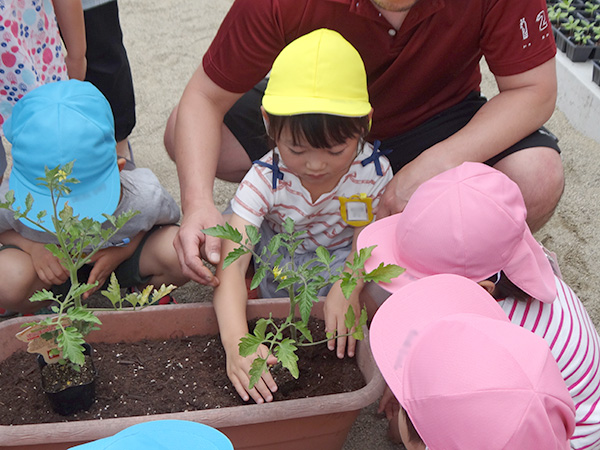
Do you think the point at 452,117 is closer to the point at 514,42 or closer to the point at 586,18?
the point at 514,42

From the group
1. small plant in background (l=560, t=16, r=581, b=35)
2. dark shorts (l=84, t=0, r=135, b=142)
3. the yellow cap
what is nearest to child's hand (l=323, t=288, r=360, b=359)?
the yellow cap

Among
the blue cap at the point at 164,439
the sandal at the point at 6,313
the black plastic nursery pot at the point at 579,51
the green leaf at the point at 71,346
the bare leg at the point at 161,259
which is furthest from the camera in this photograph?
the black plastic nursery pot at the point at 579,51

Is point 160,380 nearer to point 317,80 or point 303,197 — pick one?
A: point 303,197

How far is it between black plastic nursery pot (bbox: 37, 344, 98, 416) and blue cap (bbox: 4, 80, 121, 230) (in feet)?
1.19

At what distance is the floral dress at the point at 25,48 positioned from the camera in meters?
1.82

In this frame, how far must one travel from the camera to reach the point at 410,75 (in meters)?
1.82

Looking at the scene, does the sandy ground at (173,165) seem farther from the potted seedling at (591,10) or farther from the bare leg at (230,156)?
the potted seedling at (591,10)

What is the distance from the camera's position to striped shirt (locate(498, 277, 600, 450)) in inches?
53.9

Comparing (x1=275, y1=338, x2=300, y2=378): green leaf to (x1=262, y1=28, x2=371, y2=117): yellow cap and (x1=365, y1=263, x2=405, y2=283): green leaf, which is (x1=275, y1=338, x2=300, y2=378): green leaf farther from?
(x1=262, y1=28, x2=371, y2=117): yellow cap

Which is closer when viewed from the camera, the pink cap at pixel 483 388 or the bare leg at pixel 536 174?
the pink cap at pixel 483 388

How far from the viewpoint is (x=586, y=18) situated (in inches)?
133

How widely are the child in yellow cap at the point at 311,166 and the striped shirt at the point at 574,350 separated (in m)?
0.41

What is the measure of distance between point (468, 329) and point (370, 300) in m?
0.65

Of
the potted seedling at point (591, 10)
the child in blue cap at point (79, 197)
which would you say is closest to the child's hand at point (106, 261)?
the child in blue cap at point (79, 197)
